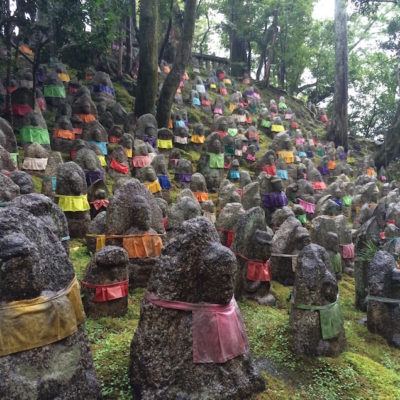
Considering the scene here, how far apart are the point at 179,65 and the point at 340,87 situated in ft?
43.1

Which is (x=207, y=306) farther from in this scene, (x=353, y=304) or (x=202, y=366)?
(x=353, y=304)

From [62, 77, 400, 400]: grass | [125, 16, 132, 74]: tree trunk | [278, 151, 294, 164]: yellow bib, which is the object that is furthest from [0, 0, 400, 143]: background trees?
[62, 77, 400, 400]: grass

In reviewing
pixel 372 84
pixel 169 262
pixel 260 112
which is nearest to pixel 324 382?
pixel 169 262

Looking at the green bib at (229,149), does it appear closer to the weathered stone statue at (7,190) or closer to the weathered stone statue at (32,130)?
the weathered stone statue at (32,130)

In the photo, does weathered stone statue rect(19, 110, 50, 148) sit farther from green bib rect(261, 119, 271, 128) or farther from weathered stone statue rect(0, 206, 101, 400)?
green bib rect(261, 119, 271, 128)

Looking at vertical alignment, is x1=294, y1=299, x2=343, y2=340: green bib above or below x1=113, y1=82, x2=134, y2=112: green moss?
below

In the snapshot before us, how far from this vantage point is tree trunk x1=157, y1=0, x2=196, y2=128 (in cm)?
1432

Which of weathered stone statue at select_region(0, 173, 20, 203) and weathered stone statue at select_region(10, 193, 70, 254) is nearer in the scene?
weathered stone statue at select_region(10, 193, 70, 254)

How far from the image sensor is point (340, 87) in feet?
79.4

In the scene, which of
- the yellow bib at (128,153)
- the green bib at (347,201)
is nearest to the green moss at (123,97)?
the yellow bib at (128,153)

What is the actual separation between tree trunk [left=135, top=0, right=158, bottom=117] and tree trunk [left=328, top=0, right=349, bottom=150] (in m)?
13.2

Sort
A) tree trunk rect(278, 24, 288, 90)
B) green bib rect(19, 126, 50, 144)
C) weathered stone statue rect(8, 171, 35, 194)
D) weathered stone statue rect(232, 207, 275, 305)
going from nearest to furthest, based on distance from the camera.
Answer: weathered stone statue rect(232, 207, 275, 305)
weathered stone statue rect(8, 171, 35, 194)
green bib rect(19, 126, 50, 144)
tree trunk rect(278, 24, 288, 90)

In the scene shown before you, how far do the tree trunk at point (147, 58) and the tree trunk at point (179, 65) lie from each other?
42 cm

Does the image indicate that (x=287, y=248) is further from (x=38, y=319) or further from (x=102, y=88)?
(x=102, y=88)
